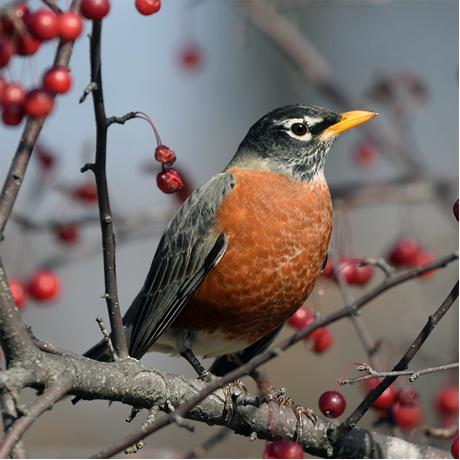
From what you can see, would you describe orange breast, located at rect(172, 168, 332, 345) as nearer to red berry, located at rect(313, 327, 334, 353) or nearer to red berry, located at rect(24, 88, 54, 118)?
red berry, located at rect(313, 327, 334, 353)

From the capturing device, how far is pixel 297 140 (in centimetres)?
370

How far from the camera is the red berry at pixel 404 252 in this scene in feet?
13.5

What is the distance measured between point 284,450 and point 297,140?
2120 millimetres

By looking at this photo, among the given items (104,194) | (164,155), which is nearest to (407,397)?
(164,155)

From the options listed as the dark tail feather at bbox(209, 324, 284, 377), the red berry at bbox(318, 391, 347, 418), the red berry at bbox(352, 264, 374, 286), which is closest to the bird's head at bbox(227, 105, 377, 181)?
the red berry at bbox(352, 264, 374, 286)

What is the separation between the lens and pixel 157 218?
4.19 meters

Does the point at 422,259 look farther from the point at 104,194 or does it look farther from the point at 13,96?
the point at 13,96

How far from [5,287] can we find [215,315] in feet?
5.60

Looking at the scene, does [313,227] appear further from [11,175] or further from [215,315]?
[11,175]

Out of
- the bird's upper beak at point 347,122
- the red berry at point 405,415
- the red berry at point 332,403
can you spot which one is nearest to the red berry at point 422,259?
the red berry at point 405,415

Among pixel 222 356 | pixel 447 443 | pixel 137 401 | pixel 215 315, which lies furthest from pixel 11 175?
pixel 447 443

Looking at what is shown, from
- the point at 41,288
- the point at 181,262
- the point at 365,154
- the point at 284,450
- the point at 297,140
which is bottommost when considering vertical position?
the point at 284,450

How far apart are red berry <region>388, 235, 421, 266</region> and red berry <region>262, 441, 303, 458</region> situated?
229cm

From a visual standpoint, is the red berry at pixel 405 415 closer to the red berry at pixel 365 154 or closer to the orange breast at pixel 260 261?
the orange breast at pixel 260 261
